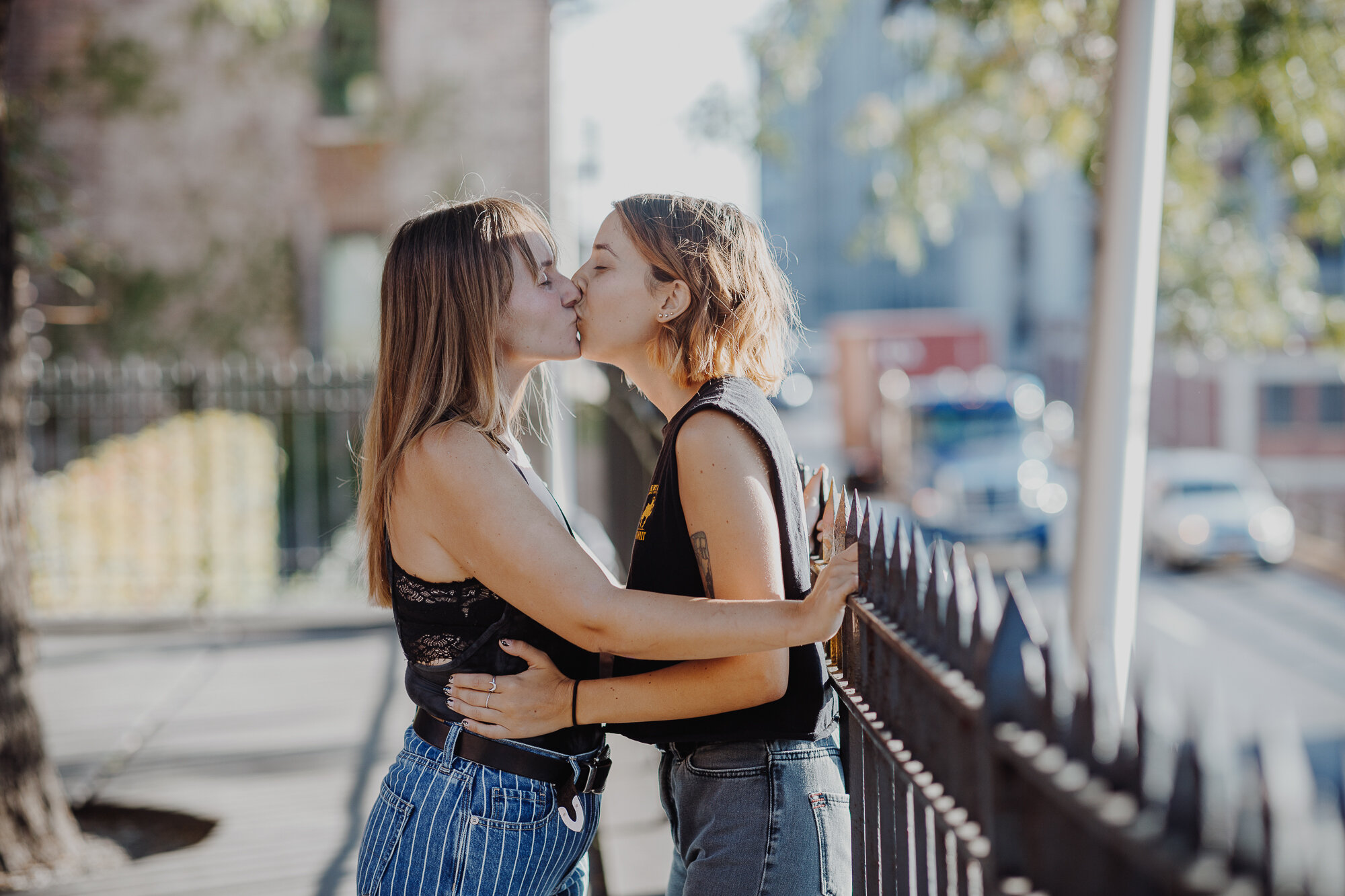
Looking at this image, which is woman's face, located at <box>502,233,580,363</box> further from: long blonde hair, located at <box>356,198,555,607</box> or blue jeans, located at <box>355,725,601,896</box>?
blue jeans, located at <box>355,725,601,896</box>

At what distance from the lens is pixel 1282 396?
126 feet

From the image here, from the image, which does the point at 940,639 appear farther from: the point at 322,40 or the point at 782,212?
the point at 782,212

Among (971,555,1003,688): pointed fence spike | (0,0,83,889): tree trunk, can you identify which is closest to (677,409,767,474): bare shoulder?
(971,555,1003,688): pointed fence spike

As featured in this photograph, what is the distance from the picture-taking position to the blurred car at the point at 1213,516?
2356 cm

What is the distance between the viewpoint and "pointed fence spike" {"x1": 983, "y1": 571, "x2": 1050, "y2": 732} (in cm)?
126

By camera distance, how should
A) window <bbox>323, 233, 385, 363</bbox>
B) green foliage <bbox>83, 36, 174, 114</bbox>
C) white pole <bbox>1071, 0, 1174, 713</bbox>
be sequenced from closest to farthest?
1. white pole <bbox>1071, 0, 1174, 713</bbox>
2. green foliage <bbox>83, 36, 174, 114</bbox>
3. window <bbox>323, 233, 385, 363</bbox>

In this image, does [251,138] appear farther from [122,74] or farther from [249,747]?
[249,747]

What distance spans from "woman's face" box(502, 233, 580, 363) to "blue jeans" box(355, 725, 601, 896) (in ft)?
2.32

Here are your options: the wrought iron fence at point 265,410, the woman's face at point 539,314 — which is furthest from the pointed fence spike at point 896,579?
the wrought iron fence at point 265,410

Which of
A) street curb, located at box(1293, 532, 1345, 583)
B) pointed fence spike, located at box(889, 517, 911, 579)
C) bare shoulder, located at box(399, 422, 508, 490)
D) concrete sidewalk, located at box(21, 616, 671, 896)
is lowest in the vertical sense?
street curb, located at box(1293, 532, 1345, 583)

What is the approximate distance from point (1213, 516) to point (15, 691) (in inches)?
920

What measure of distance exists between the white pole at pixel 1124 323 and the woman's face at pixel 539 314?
10.4 ft

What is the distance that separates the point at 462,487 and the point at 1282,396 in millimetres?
42023

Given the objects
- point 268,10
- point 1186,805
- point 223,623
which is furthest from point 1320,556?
point 1186,805
